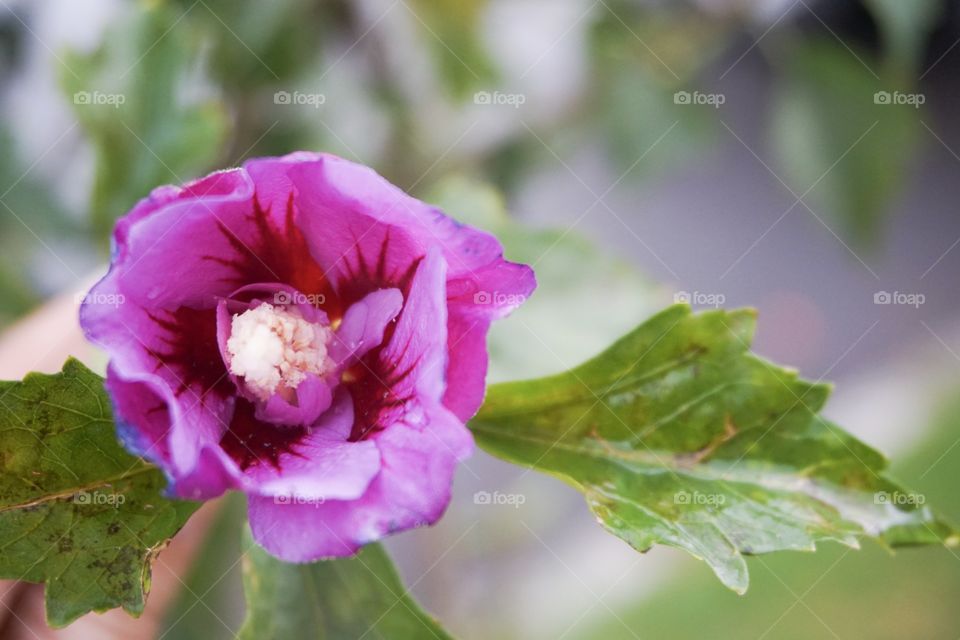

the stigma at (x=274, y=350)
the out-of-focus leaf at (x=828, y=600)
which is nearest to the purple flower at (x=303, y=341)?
the stigma at (x=274, y=350)

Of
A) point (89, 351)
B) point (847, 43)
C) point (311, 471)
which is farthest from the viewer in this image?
point (847, 43)

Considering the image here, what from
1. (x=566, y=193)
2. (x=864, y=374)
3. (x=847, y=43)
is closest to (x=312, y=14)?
(x=566, y=193)

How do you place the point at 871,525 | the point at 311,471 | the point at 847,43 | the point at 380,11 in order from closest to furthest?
1. the point at 311,471
2. the point at 871,525
3. the point at 380,11
4. the point at 847,43

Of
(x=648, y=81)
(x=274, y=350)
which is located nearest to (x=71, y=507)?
(x=274, y=350)

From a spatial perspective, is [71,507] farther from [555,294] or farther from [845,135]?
[845,135]

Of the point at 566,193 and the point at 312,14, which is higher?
the point at 312,14

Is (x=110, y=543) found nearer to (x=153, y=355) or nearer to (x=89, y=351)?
(x=153, y=355)

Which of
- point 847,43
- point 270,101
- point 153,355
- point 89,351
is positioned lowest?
point 89,351
